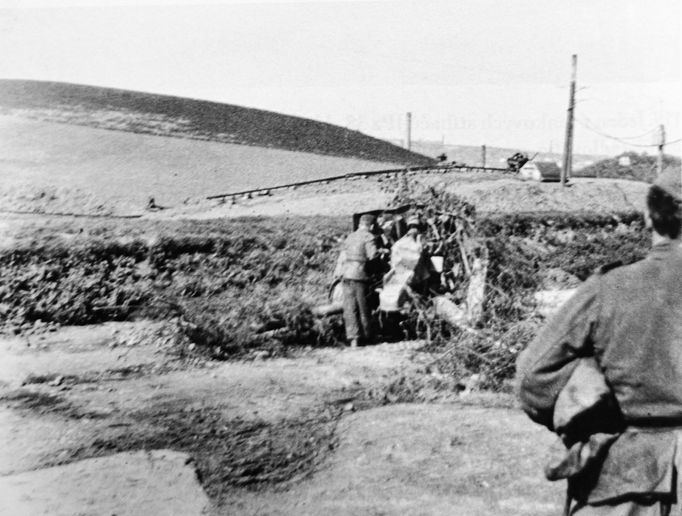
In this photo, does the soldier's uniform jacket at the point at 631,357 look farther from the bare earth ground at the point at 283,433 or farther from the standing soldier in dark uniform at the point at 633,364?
the bare earth ground at the point at 283,433

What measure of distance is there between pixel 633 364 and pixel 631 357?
0.08ft

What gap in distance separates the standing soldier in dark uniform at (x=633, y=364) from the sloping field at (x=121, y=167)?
18.5 m

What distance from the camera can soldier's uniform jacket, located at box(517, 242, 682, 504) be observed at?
2.12 m

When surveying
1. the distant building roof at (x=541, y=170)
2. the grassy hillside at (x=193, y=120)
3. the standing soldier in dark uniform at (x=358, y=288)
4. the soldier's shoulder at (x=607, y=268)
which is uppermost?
the grassy hillside at (x=193, y=120)

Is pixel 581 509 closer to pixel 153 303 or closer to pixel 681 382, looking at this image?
pixel 681 382

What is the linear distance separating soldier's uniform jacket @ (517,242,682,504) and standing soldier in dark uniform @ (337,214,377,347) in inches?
296

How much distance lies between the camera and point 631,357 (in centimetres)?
216

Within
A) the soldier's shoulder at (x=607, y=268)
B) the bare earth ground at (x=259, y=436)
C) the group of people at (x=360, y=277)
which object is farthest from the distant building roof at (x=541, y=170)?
the soldier's shoulder at (x=607, y=268)

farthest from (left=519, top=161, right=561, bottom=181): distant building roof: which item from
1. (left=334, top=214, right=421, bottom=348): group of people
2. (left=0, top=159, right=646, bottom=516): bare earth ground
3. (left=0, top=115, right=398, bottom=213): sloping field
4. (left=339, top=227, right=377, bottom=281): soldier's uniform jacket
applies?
(left=0, top=159, right=646, bottom=516): bare earth ground

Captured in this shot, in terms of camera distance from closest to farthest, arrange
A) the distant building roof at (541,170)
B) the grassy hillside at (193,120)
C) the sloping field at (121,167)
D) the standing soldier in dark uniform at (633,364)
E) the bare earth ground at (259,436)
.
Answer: the standing soldier in dark uniform at (633,364)
the bare earth ground at (259,436)
the sloping field at (121,167)
the grassy hillside at (193,120)
the distant building roof at (541,170)

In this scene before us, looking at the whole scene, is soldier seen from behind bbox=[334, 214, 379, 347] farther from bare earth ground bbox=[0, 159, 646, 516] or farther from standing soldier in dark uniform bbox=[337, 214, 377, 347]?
bare earth ground bbox=[0, 159, 646, 516]

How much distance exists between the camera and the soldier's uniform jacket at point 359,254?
32.2 ft

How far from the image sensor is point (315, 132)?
54344mm

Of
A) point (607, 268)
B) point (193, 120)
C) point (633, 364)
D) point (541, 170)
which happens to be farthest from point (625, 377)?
point (193, 120)
